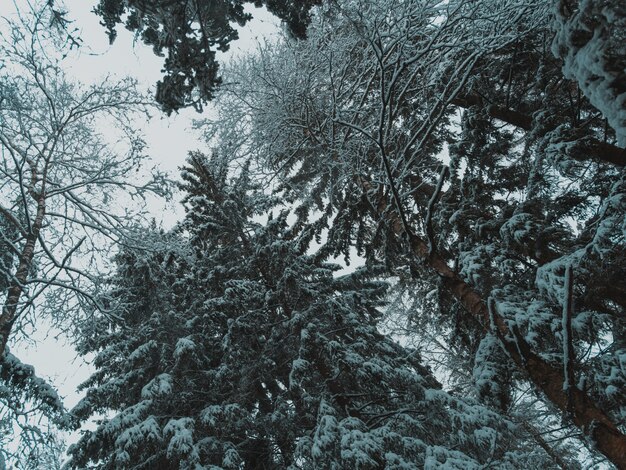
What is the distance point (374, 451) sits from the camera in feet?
13.7

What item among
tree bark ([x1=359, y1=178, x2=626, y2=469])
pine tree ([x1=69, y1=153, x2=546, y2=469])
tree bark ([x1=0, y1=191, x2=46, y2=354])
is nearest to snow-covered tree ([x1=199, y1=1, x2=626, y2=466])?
tree bark ([x1=359, y1=178, x2=626, y2=469])

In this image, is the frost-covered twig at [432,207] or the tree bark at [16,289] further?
the tree bark at [16,289]

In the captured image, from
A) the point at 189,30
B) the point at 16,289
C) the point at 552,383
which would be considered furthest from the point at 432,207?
the point at 16,289

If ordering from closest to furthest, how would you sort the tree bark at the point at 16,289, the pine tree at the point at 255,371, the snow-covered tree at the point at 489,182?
the snow-covered tree at the point at 489,182 < the pine tree at the point at 255,371 < the tree bark at the point at 16,289

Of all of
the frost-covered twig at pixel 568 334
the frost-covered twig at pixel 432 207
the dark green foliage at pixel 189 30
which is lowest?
the frost-covered twig at pixel 568 334

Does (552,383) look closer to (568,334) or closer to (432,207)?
(568,334)

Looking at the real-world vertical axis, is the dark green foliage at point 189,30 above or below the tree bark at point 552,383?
above

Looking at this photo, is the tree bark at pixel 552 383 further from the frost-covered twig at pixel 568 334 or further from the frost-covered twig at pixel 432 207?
the frost-covered twig at pixel 432 207

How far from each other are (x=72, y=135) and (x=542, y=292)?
8.66 metres

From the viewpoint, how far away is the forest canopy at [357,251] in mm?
3236

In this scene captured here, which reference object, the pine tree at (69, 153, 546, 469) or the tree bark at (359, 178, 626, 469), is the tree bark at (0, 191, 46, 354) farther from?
the tree bark at (359, 178, 626, 469)

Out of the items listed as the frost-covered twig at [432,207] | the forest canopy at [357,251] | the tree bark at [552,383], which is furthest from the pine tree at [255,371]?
the frost-covered twig at [432,207]

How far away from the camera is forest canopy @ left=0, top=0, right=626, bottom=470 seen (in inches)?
127

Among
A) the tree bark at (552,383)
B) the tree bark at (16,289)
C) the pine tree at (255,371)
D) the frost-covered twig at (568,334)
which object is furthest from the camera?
the tree bark at (16,289)
